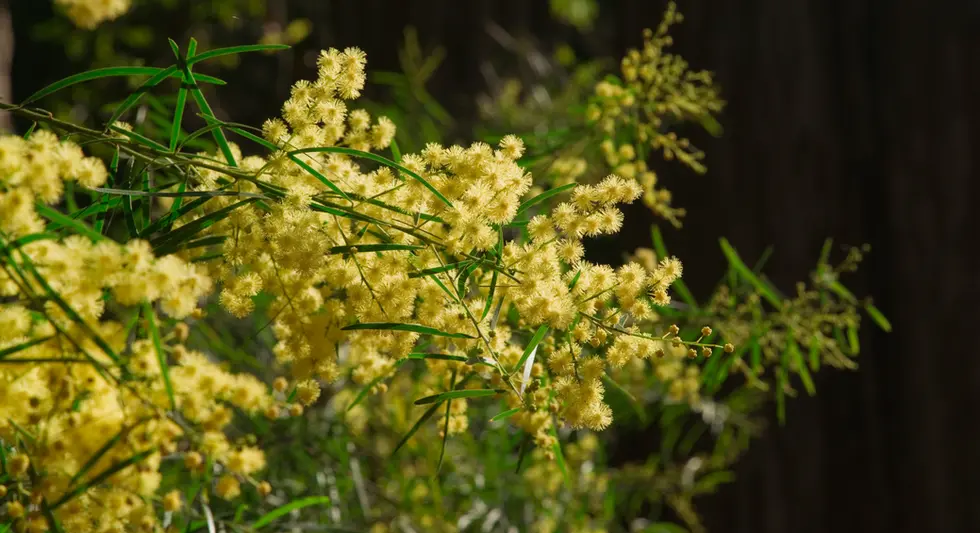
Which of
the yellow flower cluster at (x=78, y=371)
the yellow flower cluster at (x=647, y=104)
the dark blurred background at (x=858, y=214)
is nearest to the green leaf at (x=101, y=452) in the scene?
→ the yellow flower cluster at (x=78, y=371)

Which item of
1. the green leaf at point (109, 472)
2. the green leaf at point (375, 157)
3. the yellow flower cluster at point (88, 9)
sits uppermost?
the yellow flower cluster at point (88, 9)

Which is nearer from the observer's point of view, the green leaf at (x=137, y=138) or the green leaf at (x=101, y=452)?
the green leaf at (x=101, y=452)

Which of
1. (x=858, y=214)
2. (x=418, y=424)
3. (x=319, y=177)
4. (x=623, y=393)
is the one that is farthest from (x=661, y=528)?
(x=319, y=177)

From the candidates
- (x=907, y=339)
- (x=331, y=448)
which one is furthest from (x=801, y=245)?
(x=331, y=448)

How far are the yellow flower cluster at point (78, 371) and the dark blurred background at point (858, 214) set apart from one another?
4.43 ft

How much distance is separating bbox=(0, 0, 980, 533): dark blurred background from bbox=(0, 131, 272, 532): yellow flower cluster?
1349 mm

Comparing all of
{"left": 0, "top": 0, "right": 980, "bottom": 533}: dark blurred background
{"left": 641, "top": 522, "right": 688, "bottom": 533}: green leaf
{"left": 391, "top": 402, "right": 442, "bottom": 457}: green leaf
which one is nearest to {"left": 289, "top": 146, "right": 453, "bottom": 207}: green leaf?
{"left": 391, "top": 402, "right": 442, "bottom": 457}: green leaf

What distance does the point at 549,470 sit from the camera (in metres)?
1.22

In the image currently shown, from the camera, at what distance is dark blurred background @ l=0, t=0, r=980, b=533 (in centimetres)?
171

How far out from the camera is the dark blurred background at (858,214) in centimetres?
171

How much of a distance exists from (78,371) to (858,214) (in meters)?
1.73

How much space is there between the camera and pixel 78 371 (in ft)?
1.65

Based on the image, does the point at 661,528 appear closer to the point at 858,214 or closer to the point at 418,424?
the point at 858,214

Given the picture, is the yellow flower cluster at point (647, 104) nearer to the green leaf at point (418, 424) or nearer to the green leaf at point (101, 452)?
the green leaf at point (418, 424)
